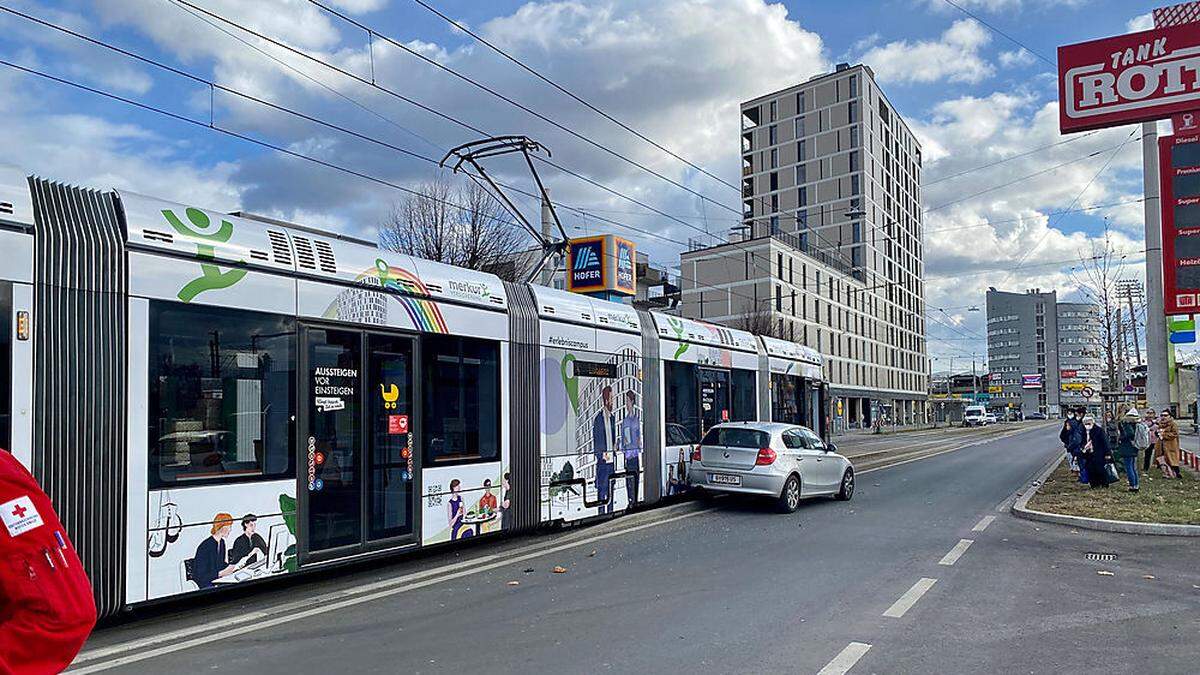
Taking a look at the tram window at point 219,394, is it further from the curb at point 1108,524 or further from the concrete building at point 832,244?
the concrete building at point 832,244

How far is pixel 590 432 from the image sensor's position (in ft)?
40.1

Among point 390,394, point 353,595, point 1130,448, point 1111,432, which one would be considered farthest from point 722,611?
point 1111,432

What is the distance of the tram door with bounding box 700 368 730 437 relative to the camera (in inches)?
614

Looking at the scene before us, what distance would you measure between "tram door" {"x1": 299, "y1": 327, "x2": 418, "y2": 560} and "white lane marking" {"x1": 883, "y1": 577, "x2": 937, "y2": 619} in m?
4.63

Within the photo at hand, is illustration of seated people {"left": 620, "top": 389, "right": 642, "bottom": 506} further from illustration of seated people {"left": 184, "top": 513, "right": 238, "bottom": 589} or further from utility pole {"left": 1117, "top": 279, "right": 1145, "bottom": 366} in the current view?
utility pole {"left": 1117, "top": 279, "right": 1145, "bottom": 366}

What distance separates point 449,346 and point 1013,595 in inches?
242

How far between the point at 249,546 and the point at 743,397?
36.5 ft

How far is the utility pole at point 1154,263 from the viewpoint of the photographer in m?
18.8

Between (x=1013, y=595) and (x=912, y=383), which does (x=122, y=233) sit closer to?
(x=1013, y=595)

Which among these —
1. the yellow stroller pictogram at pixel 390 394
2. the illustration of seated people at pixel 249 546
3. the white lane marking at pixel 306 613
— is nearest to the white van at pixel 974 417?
the white lane marking at pixel 306 613

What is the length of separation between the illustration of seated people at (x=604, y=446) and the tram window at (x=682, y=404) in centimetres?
191

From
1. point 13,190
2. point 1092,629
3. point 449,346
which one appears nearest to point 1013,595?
point 1092,629

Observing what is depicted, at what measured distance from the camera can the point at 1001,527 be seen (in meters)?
13.0

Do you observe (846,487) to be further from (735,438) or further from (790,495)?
(735,438)
